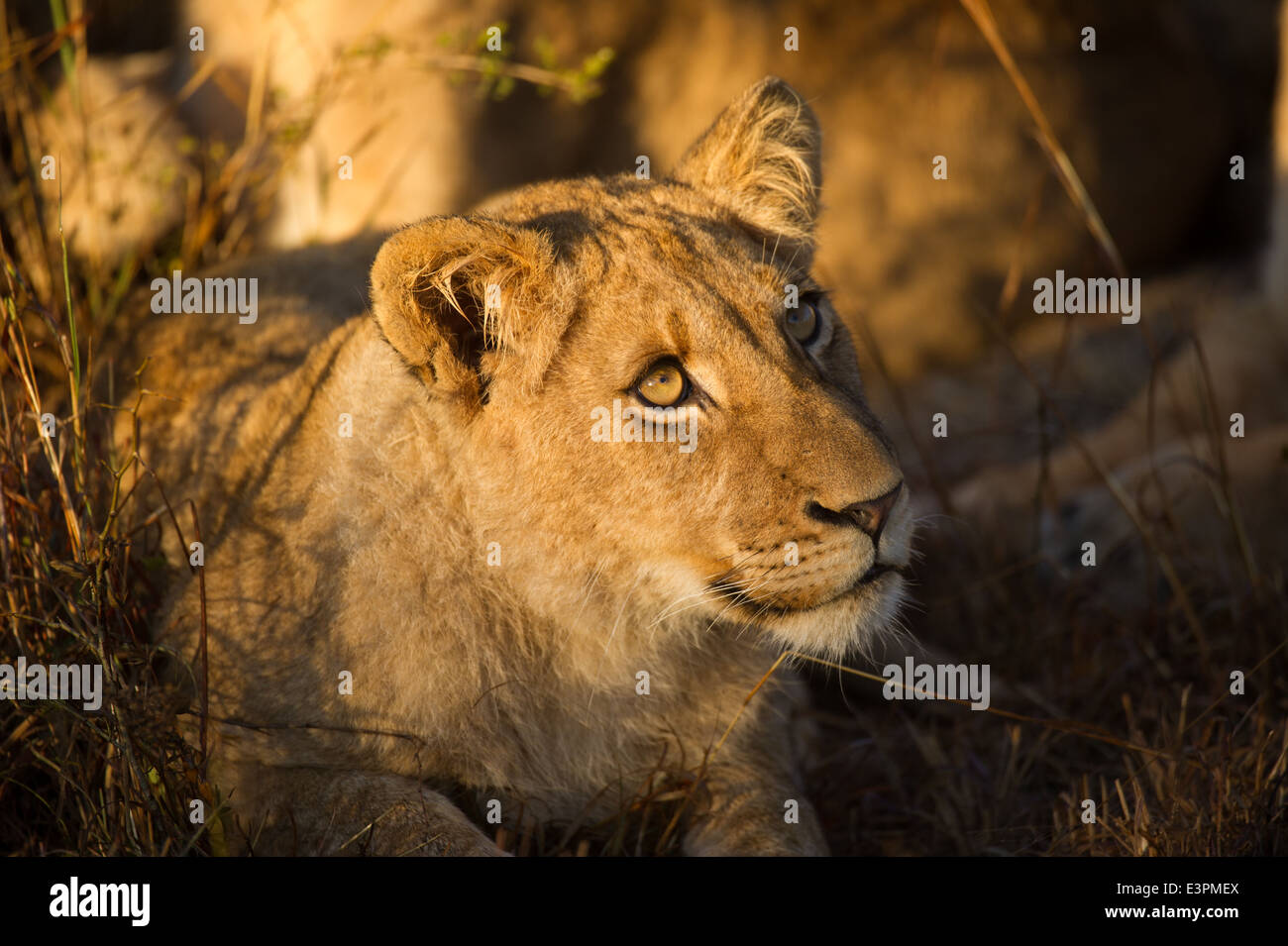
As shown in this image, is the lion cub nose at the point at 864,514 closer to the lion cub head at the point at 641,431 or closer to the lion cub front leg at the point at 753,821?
the lion cub head at the point at 641,431

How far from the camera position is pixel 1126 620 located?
14.6ft

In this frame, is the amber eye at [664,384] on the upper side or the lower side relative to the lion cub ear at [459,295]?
lower

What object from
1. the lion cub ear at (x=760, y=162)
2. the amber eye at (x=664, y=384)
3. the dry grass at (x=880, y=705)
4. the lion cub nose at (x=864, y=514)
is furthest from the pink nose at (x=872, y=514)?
the lion cub ear at (x=760, y=162)

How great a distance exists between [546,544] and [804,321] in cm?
86

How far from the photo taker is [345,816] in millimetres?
2865

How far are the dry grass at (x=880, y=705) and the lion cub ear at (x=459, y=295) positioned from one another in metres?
0.77

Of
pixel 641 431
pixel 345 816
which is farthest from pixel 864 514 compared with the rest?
pixel 345 816

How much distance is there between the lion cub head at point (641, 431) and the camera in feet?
9.18

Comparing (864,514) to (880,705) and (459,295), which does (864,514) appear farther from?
(880,705)

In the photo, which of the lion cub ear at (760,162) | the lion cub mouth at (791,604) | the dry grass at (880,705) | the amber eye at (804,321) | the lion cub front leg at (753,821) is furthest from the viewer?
the lion cub ear at (760,162)

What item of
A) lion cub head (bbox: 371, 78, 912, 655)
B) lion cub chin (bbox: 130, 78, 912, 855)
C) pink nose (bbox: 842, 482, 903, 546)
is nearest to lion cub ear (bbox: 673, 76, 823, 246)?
lion cub chin (bbox: 130, 78, 912, 855)

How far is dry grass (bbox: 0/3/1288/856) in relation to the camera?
297cm

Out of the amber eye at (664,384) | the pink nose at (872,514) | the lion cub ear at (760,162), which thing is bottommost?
the pink nose at (872,514)

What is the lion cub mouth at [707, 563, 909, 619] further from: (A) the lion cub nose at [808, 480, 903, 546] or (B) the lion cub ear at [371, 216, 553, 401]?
(B) the lion cub ear at [371, 216, 553, 401]
